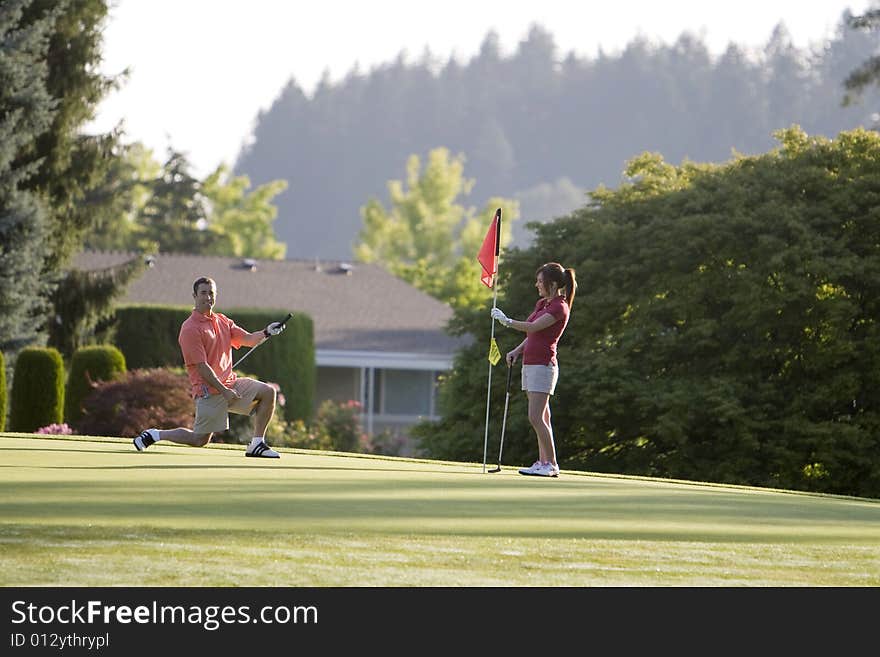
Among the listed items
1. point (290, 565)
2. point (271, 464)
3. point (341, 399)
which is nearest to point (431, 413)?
point (341, 399)

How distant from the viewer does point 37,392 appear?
28859 mm

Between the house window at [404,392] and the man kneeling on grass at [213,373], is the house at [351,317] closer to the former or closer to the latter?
the house window at [404,392]

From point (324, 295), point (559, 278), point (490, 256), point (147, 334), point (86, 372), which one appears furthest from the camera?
point (324, 295)

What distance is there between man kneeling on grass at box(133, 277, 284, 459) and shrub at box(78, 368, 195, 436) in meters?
13.7

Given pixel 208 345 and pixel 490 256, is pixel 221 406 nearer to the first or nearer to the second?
pixel 208 345

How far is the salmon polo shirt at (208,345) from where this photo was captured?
1382 centimetres

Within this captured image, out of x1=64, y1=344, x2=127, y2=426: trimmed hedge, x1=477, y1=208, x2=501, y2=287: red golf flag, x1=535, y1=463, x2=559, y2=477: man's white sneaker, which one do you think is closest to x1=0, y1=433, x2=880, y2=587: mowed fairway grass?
x1=535, y1=463, x2=559, y2=477: man's white sneaker

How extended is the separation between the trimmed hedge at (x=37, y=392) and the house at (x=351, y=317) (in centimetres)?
1582

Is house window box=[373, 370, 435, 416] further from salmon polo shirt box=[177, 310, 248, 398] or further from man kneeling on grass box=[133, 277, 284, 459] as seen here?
salmon polo shirt box=[177, 310, 248, 398]

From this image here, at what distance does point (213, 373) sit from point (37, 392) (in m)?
15.9

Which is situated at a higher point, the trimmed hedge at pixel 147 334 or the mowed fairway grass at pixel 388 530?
the trimmed hedge at pixel 147 334

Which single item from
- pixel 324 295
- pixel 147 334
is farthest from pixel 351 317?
pixel 147 334

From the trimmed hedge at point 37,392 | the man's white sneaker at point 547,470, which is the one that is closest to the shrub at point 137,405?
the trimmed hedge at point 37,392
